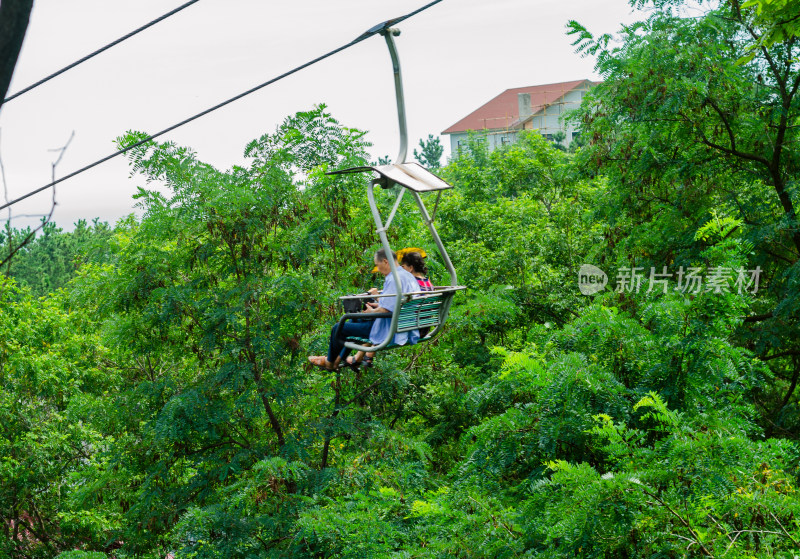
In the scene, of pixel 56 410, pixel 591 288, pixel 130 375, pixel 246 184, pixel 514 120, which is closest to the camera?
pixel 246 184

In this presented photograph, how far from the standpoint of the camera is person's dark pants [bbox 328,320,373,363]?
6480 millimetres

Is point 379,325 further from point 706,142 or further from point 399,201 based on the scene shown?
point 706,142

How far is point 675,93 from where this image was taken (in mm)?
10852

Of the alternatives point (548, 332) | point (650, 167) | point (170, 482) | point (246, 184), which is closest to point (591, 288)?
point (650, 167)

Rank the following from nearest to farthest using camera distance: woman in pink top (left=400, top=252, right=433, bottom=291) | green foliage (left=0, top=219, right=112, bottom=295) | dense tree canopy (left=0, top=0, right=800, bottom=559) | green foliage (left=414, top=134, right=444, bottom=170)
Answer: woman in pink top (left=400, top=252, right=433, bottom=291)
dense tree canopy (left=0, top=0, right=800, bottom=559)
green foliage (left=0, top=219, right=112, bottom=295)
green foliage (left=414, top=134, right=444, bottom=170)

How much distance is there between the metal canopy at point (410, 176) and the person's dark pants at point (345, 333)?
1515 millimetres

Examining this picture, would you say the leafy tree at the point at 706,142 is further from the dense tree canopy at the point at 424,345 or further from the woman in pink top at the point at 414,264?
the woman in pink top at the point at 414,264

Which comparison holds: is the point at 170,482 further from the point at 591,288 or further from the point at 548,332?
the point at 591,288

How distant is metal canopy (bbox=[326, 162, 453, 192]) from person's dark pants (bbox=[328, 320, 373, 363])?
1.51 metres

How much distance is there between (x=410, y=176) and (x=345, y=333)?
181 cm

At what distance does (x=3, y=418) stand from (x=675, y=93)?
14.1m

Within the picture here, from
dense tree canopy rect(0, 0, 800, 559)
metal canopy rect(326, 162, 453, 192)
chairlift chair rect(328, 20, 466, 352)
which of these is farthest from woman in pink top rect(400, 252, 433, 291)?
dense tree canopy rect(0, 0, 800, 559)

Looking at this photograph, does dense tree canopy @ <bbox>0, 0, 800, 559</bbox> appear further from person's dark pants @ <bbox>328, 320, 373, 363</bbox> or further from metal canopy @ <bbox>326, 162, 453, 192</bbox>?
metal canopy @ <bbox>326, 162, 453, 192</bbox>

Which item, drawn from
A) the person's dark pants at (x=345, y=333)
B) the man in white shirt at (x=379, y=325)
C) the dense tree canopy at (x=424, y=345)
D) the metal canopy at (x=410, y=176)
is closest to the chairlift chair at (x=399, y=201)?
the metal canopy at (x=410, y=176)
